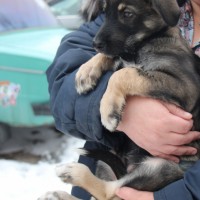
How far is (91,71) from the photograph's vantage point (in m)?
2.20

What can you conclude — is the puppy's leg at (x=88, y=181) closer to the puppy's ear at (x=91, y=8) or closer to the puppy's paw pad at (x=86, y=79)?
the puppy's paw pad at (x=86, y=79)

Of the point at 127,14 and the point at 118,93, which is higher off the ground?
the point at 127,14

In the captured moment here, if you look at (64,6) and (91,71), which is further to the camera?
(64,6)

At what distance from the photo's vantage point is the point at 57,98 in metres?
2.20

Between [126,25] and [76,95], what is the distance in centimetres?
39

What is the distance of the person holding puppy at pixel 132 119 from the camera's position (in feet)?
6.34

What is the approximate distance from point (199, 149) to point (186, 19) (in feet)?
2.14

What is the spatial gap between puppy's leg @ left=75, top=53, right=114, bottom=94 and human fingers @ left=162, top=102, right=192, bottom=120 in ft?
1.17

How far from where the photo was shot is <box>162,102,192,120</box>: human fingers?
1.96 meters

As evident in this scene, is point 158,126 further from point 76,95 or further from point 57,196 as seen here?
point 57,196

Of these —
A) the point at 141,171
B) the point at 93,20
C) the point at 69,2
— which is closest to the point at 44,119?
the point at 93,20

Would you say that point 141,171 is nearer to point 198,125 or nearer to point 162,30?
point 198,125

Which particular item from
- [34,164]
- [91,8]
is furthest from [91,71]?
[34,164]

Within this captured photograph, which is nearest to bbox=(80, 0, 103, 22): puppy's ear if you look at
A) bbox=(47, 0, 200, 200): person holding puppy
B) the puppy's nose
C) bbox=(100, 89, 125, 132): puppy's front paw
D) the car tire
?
bbox=(47, 0, 200, 200): person holding puppy
